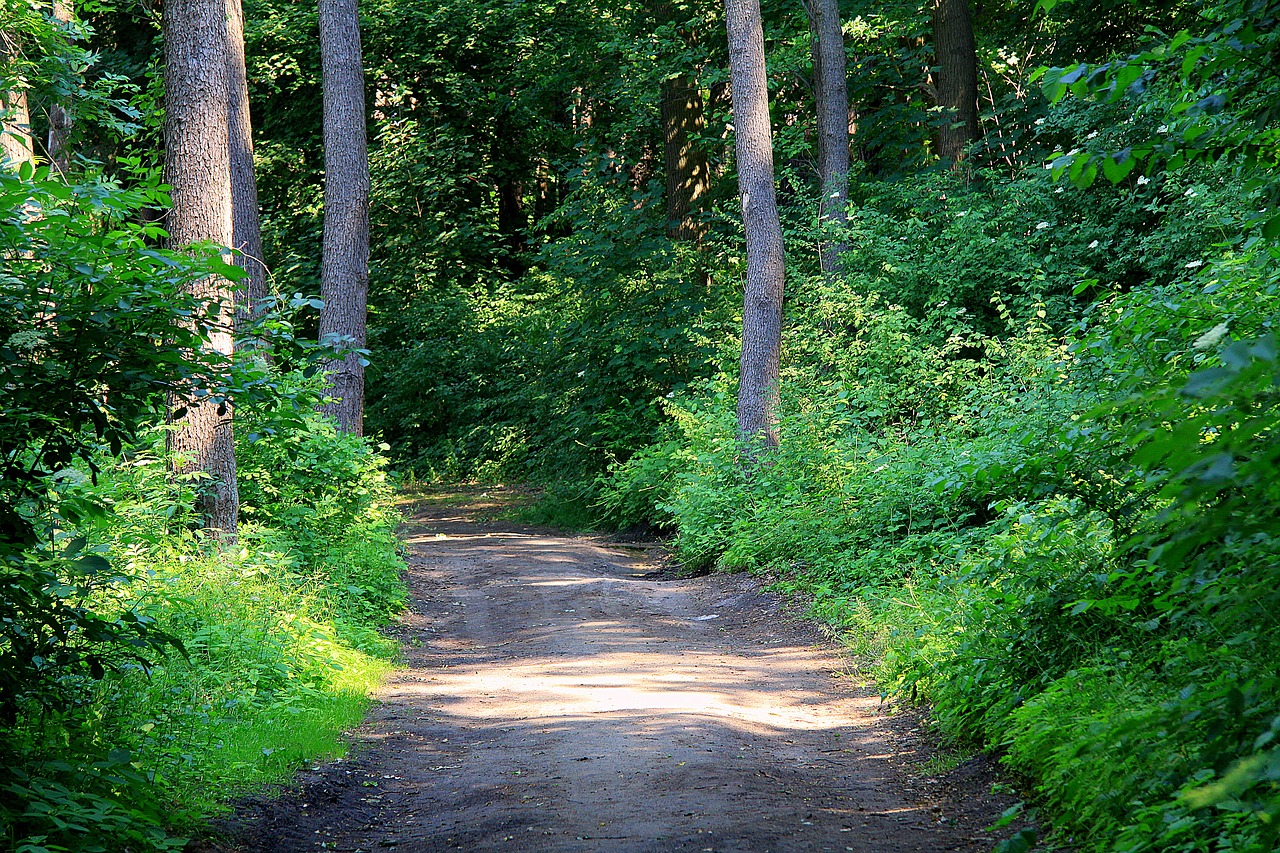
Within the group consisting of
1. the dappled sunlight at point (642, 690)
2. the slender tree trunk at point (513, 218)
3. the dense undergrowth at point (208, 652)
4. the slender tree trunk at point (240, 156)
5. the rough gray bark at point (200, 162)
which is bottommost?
the dappled sunlight at point (642, 690)

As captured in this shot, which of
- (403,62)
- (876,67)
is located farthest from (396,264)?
(876,67)

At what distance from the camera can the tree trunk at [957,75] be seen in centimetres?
1941

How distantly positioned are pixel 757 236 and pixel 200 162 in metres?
9.23

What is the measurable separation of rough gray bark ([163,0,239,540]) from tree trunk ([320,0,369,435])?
5.37 metres

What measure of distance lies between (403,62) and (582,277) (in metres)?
10.3

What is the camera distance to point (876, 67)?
72.0 feet

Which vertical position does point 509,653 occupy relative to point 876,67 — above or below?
below

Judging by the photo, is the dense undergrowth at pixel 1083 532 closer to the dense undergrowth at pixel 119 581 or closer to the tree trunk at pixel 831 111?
the dense undergrowth at pixel 119 581

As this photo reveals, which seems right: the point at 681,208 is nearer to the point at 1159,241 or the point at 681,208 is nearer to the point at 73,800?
the point at 1159,241

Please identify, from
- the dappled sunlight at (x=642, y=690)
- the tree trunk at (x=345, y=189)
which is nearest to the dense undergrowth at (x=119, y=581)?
the dappled sunlight at (x=642, y=690)

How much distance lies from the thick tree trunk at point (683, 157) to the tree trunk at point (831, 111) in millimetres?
3371

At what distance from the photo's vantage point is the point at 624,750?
654 centimetres

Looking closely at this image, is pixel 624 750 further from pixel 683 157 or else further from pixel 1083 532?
pixel 683 157

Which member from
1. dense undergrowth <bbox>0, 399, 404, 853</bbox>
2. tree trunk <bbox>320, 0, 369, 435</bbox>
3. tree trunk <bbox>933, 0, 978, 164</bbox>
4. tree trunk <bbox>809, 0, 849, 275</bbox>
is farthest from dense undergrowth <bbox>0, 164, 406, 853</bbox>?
tree trunk <bbox>933, 0, 978, 164</bbox>
